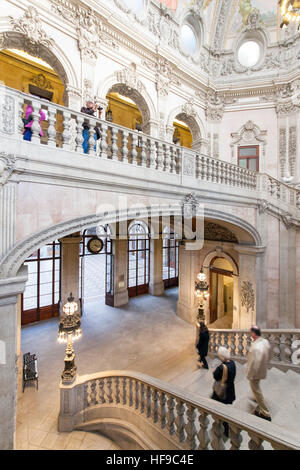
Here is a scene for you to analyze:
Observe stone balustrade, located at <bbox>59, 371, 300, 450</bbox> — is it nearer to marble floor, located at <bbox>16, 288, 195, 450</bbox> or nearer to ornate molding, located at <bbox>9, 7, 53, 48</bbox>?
marble floor, located at <bbox>16, 288, 195, 450</bbox>

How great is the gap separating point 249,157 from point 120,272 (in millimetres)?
8767

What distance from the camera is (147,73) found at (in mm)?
8867

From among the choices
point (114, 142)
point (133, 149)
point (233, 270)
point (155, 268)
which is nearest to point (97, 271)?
point (155, 268)

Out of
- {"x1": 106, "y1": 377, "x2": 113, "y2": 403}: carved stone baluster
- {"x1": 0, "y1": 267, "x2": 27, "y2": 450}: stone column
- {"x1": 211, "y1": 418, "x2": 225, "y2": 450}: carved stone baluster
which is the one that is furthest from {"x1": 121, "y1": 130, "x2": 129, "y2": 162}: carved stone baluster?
{"x1": 106, "y1": 377, "x2": 113, "y2": 403}: carved stone baluster

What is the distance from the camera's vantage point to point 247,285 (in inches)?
334

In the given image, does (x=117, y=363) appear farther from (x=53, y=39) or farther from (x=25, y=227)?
(x=53, y=39)

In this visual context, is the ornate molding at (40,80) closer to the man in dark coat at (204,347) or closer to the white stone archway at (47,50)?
the white stone archway at (47,50)

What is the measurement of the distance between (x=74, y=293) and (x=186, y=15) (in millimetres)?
13201

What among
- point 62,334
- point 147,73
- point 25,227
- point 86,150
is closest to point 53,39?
point 147,73

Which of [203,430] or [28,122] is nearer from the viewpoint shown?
[203,430]

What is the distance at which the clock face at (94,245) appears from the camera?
1272cm

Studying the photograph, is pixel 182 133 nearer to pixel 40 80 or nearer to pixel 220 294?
pixel 40 80

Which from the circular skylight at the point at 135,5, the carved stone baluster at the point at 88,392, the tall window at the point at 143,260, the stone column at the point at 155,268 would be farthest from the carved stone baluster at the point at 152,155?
the stone column at the point at 155,268

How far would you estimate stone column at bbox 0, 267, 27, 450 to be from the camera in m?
3.12
